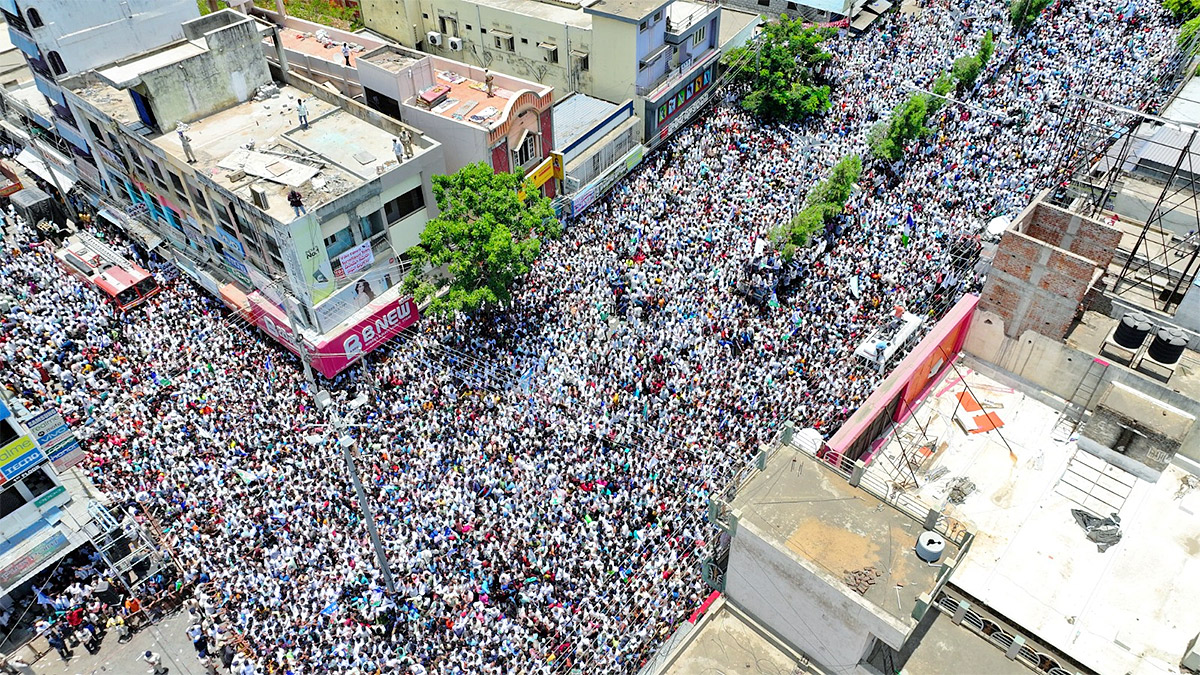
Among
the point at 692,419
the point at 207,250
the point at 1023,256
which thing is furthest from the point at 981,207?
the point at 207,250

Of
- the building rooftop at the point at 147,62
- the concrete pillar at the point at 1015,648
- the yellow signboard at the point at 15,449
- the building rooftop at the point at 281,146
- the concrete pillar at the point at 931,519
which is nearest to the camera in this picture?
the concrete pillar at the point at 931,519

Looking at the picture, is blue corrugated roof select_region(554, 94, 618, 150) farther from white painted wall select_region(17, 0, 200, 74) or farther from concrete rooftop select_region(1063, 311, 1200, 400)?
concrete rooftop select_region(1063, 311, 1200, 400)

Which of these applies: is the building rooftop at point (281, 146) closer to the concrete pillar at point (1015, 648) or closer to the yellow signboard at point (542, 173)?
the yellow signboard at point (542, 173)

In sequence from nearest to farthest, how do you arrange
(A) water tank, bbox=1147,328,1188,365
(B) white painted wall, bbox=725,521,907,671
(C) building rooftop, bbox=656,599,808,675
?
(B) white painted wall, bbox=725,521,907,671
(C) building rooftop, bbox=656,599,808,675
(A) water tank, bbox=1147,328,1188,365

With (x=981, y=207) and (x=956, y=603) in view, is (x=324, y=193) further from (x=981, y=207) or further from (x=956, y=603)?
(x=981, y=207)

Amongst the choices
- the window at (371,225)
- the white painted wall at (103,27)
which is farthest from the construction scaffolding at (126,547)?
the white painted wall at (103,27)

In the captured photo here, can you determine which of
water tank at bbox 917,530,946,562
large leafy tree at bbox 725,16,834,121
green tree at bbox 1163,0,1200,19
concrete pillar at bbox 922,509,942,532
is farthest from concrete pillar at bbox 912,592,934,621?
green tree at bbox 1163,0,1200,19
